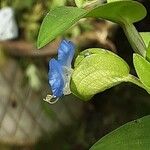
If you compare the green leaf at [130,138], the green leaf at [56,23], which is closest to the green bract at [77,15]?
the green leaf at [56,23]

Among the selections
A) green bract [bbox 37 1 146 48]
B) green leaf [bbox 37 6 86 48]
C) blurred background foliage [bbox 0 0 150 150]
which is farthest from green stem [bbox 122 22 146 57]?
blurred background foliage [bbox 0 0 150 150]

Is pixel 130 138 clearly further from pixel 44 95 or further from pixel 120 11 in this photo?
pixel 44 95

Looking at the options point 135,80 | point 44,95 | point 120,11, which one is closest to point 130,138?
point 135,80

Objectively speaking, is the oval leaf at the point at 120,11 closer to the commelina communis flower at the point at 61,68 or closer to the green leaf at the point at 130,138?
the commelina communis flower at the point at 61,68

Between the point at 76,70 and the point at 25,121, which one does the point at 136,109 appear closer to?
the point at 25,121

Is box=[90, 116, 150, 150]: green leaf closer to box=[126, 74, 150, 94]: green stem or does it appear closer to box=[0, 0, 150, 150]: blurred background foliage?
box=[126, 74, 150, 94]: green stem

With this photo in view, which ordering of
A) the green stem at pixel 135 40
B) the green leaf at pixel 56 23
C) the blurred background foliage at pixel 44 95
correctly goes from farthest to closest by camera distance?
the blurred background foliage at pixel 44 95
the green stem at pixel 135 40
the green leaf at pixel 56 23
